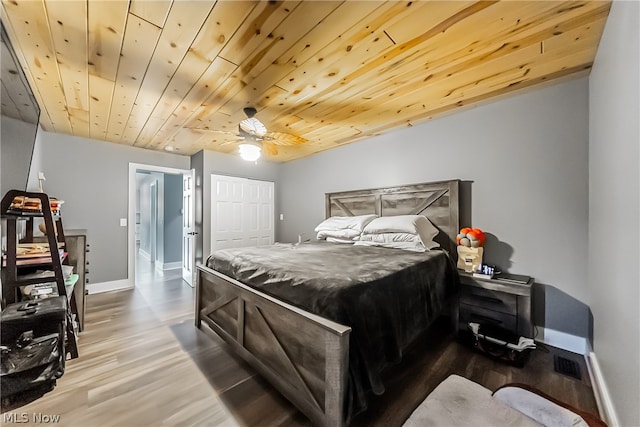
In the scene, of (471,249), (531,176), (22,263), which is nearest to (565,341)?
(471,249)

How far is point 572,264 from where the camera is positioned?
216 cm

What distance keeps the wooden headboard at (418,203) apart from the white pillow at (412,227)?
0.15 metres

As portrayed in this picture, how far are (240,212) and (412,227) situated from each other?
3201 millimetres

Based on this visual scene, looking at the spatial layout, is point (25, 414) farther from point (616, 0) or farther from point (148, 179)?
point (148, 179)

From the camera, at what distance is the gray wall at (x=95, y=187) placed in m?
3.50

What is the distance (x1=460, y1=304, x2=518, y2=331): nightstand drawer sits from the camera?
7.29 feet

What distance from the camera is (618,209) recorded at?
4.25ft

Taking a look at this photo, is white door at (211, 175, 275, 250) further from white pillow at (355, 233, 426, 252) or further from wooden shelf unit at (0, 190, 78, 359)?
white pillow at (355, 233, 426, 252)

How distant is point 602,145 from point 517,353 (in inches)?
65.4

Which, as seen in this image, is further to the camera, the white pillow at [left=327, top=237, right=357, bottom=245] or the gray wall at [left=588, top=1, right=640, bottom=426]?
the white pillow at [left=327, top=237, right=357, bottom=245]

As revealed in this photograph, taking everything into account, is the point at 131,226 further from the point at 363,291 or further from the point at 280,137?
the point at 363,291

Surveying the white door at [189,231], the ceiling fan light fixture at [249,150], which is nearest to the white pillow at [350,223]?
the ceiling fan light fixture at [249,150]

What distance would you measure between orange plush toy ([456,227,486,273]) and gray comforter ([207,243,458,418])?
0.59 feet

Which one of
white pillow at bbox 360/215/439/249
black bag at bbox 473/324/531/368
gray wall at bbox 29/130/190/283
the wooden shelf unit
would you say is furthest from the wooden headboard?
gray wall at bbox 29/130/190/283
